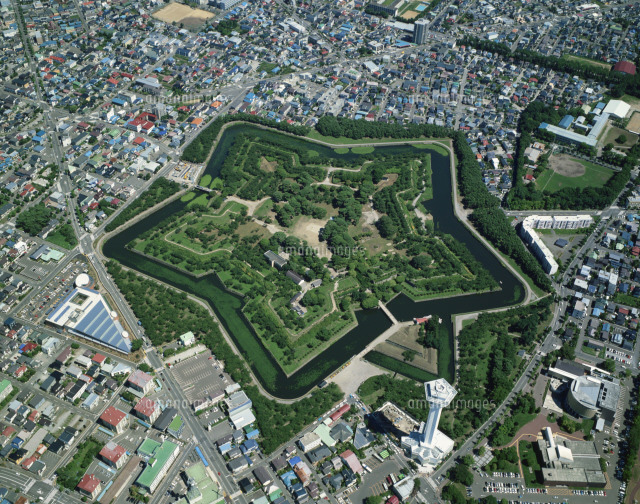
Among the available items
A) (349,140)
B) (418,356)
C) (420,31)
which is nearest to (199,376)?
(418,356)

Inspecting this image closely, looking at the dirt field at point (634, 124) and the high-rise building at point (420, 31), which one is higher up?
the high-rise building at point (420, 31)

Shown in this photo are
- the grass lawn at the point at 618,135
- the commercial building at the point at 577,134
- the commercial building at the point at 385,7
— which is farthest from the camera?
the commercial building at the point at 385,7

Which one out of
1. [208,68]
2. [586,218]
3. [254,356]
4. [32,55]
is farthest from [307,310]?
[32,55]

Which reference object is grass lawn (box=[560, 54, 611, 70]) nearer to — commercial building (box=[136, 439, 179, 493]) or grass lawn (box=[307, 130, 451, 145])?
grass lawn (box=[307, 130, 451, 145])

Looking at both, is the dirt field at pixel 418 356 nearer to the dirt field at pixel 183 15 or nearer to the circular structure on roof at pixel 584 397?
the circular structure on roof at pixel 584 397

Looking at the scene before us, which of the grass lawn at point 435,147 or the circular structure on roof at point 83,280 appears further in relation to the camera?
the grass lawn at point 435,147

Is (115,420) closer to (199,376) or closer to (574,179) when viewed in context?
(199,376)

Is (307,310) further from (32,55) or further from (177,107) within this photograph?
(32,55)

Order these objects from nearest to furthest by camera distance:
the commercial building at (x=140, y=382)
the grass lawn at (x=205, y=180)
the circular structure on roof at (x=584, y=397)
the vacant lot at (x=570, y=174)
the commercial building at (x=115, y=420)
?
the commercial building at (x=115, y=420), the circular structure on roof at (x=584, y=397), the commercial building at (x=140, y=382), the grass lawn at (x=205, y=180), the vacant lot at (x=570, y=174)

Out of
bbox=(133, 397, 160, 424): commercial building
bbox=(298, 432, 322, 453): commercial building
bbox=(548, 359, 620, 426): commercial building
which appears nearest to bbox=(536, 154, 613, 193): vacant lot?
bbox=(548, 359, 620, 426): commercial building

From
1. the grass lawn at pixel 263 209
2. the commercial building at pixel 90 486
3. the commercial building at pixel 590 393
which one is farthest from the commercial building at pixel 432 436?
the grass lawn at pixel 263 209
